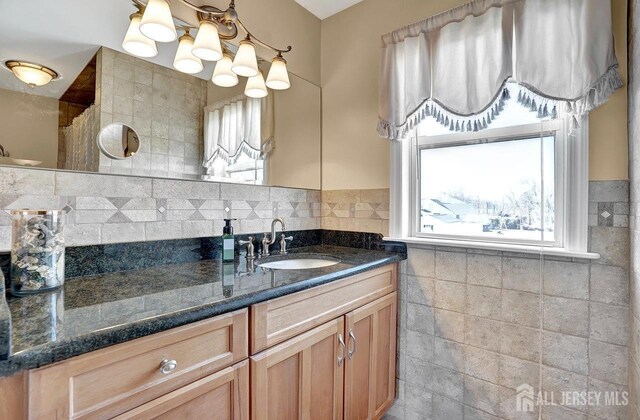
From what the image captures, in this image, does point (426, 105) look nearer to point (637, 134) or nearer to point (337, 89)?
point (337, 89)

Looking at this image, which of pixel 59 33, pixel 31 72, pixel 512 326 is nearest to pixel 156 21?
pixel 59 33

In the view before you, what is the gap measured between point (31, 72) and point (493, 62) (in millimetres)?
1807

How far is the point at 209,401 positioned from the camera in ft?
2.81

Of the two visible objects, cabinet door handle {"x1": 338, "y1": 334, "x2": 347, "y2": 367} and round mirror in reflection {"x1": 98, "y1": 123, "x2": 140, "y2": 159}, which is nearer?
round mirror in reflection {"x1": 98, "y1": 123, "x2": 140, "y2": 159}

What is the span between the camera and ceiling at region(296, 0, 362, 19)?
1.97m

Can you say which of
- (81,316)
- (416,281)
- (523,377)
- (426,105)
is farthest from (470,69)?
(81,316)

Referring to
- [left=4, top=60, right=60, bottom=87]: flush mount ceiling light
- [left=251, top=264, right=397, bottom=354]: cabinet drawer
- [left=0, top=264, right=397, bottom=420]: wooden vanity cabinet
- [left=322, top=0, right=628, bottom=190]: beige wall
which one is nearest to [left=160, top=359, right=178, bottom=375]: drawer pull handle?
[left=0, top=264, right=397, bottom=420]: wooden vanity cabinet

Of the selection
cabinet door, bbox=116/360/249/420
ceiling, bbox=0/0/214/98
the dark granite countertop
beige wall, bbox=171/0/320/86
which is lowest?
cabinet door, bbox=116/360/249/420

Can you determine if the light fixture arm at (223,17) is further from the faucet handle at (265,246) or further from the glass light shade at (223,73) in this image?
the faucet handle at (265,246)

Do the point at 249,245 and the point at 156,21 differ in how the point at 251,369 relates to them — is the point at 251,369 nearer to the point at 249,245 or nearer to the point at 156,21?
the point at 249,245

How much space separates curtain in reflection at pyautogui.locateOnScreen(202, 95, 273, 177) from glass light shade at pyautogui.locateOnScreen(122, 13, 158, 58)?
0.33 meters

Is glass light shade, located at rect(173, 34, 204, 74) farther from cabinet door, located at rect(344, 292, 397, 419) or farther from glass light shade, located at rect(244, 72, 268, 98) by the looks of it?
cabinet door, located at rect(344, 292, 397, 419)

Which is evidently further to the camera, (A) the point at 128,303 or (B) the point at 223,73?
(B) the point at 223,73

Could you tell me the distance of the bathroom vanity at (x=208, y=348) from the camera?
617 millimetres
